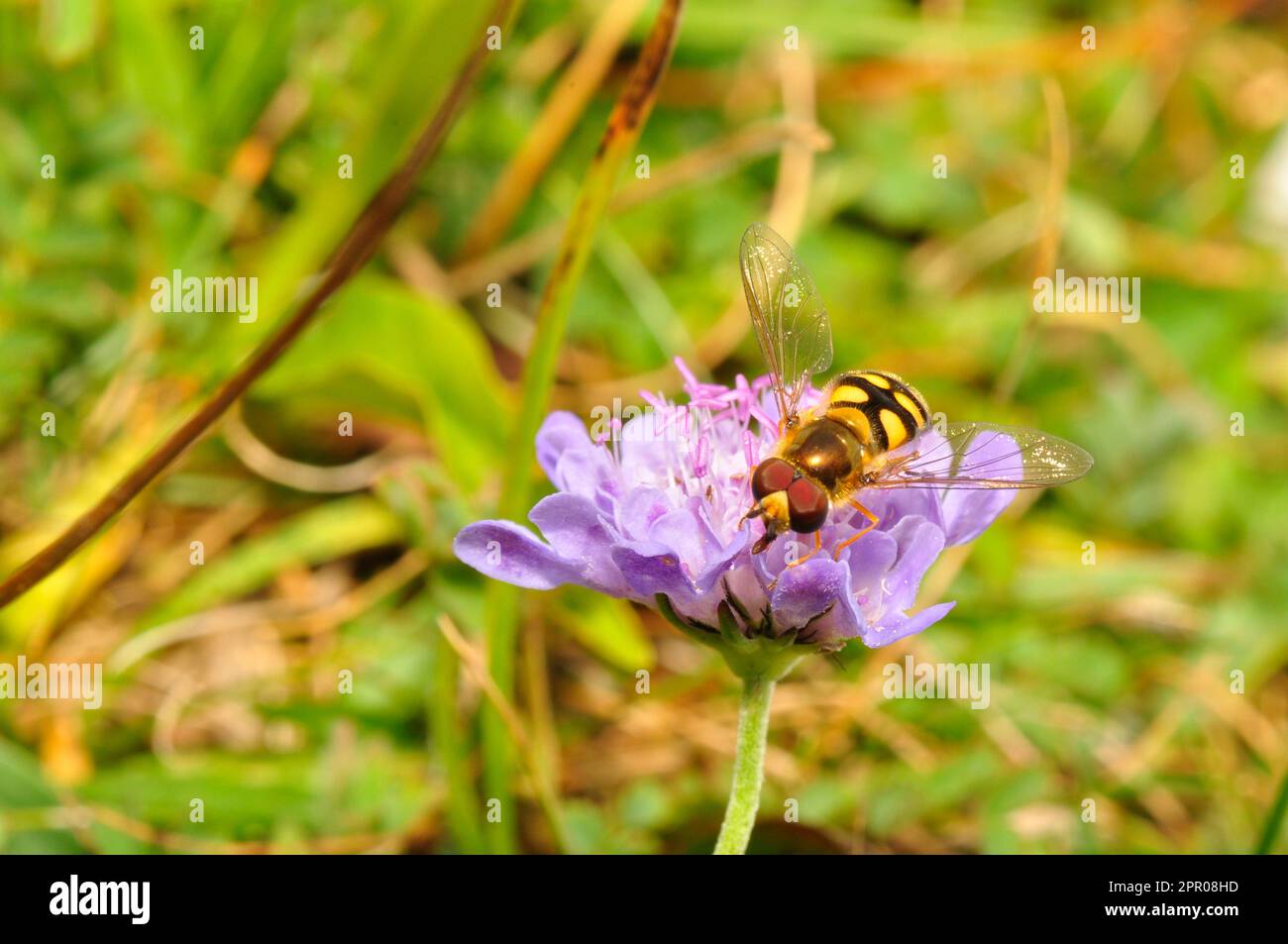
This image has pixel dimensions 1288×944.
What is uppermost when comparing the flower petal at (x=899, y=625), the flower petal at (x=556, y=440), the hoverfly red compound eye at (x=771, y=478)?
the flower petal at (x=556, y=440)

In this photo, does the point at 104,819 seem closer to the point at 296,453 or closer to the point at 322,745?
the point at 322,745

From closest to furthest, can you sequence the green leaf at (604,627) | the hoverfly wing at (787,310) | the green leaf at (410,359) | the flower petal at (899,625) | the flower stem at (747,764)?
the flower petal at (899,625)
the flower stem at (747,764)
the hoverfly wing at (787,310)
the green leaf at (604,627)
the green leaf at (410,359)

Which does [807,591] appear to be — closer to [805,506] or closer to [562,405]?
[805,506]

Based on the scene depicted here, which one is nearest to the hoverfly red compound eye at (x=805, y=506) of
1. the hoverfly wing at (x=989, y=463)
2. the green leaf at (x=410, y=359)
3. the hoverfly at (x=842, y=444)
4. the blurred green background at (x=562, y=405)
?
the hoverfly at (x=842, y=444)

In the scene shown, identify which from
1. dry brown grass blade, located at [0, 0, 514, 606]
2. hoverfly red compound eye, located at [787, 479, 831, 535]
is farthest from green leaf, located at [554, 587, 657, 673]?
hoverfly red compound eye, located at [787, 479, 831, 535]

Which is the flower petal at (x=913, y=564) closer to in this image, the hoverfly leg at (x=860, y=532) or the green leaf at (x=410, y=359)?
the hoverfly leg at (x=860, y=532)
